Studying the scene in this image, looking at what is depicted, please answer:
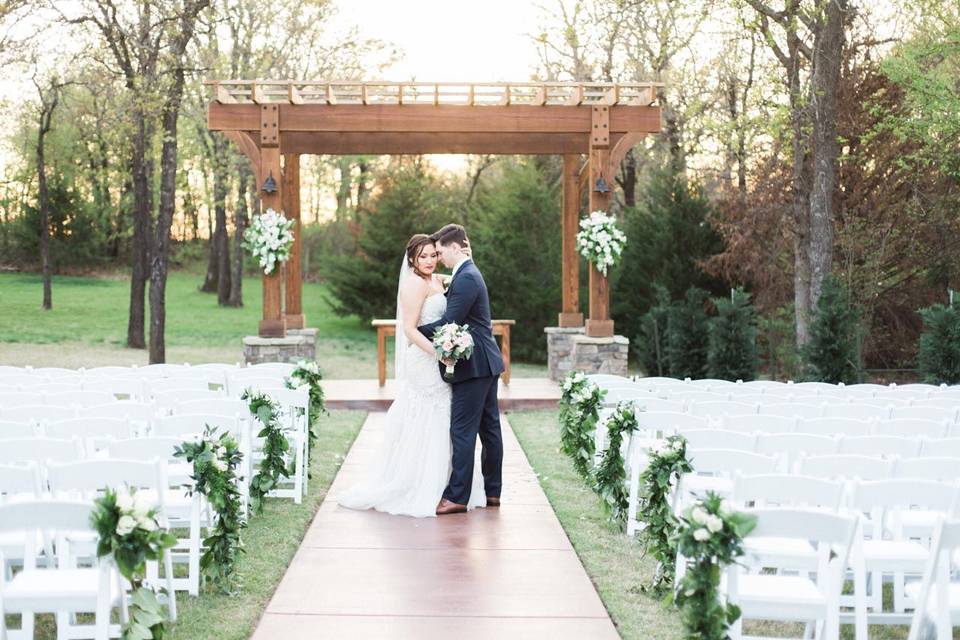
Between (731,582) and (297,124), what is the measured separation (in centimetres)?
1346

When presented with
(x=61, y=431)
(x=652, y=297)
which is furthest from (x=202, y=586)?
(x=652, y=297)

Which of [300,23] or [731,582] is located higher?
[300,23]

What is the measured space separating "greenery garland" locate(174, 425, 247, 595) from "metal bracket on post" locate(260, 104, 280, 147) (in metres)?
10.9

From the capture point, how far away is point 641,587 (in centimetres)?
620

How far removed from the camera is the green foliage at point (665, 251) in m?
25.2

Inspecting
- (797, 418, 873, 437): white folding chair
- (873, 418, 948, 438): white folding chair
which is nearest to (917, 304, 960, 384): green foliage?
(873, 418, 948, 438): white folding chair

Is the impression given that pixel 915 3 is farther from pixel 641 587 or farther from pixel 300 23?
pixel 300 23

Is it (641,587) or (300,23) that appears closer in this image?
(641,587)

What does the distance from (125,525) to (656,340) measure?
54.7 ft

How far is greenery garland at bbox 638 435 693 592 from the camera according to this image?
A: 6.05 m

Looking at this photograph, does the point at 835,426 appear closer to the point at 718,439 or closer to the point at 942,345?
the point at 718,439

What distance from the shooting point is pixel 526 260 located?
87.2ft

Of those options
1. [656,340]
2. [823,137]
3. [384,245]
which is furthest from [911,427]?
[384,245]

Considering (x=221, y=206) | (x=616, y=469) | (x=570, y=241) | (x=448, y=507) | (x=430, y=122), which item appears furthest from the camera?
(x=221, y=206)
